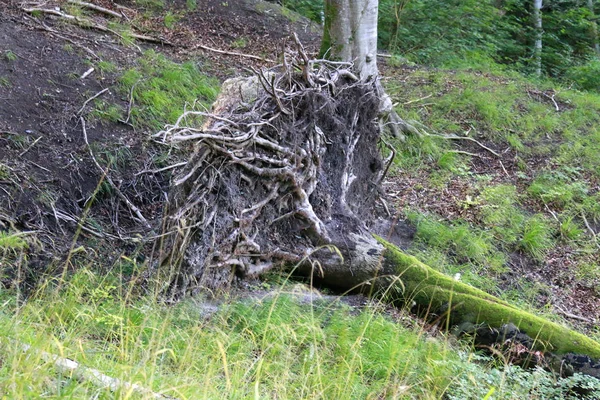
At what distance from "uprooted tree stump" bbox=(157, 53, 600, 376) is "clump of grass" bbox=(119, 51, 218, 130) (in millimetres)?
1959

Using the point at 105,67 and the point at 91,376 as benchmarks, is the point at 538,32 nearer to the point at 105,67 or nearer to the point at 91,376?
the point at 105,67

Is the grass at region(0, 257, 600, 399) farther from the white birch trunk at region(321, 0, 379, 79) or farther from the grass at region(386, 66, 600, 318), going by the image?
the white birch trunk at region(321, 0, 379, 79)

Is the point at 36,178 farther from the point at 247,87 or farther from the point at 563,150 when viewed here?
the point at 563,150

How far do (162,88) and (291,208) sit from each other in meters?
3.66

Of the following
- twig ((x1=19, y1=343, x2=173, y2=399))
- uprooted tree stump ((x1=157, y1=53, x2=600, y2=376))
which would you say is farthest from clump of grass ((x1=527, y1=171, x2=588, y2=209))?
Result: twig ((x1=19, y1=343, x2=173, y2=399))

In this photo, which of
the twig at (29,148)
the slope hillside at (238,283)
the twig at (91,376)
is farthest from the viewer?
the twig at (29,148)

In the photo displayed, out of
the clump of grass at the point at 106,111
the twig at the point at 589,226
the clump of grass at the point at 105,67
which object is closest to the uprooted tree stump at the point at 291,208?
the clump of grass at the point at 106,111

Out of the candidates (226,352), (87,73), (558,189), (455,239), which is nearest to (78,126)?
(87,73)

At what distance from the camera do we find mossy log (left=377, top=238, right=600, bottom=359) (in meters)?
5.11

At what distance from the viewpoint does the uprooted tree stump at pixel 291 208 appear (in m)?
4.82

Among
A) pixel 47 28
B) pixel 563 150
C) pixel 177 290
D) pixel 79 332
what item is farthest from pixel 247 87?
pixel 563 150

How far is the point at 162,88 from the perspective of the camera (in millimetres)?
8383

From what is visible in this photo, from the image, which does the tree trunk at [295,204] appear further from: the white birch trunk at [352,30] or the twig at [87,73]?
the twig at [87,73]

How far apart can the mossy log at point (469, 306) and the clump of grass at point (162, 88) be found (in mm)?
3425
